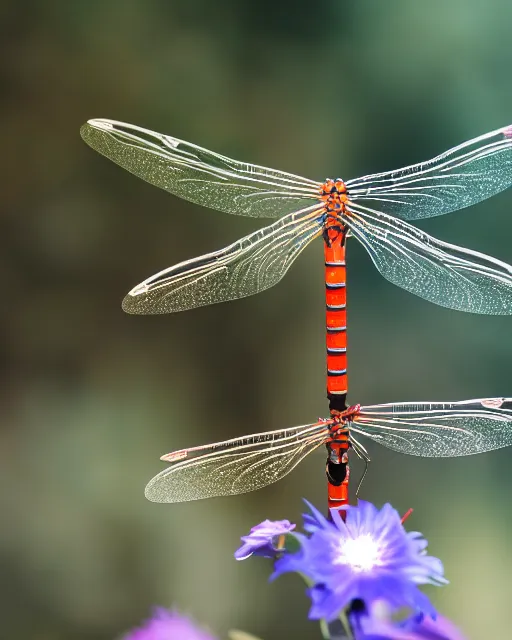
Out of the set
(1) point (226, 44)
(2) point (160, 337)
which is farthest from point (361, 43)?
(2) point (160, 337)

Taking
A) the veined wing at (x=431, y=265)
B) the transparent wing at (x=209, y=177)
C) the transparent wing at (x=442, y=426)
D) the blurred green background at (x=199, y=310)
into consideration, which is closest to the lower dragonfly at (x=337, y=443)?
the transparent wing at (x=442, y=426)

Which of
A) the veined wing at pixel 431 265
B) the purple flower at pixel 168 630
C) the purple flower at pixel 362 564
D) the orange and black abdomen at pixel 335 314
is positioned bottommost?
the purple flower at pixel 168 630

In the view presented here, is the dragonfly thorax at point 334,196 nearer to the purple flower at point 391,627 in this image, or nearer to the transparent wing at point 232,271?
the transparent wing at point 232,271

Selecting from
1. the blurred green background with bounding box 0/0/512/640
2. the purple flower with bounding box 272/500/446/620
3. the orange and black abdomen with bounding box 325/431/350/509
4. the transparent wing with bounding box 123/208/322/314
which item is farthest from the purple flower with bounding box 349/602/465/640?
the blurred green background with bounding box 0/0/512/640

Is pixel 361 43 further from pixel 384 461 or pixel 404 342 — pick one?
pixel 384 461

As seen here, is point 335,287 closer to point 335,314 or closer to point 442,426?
point 335,314

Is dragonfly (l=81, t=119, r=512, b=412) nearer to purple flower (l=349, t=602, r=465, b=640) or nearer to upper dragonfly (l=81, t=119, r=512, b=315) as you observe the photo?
upper dragonfly (l=81, t=119, r=512, b=315)
